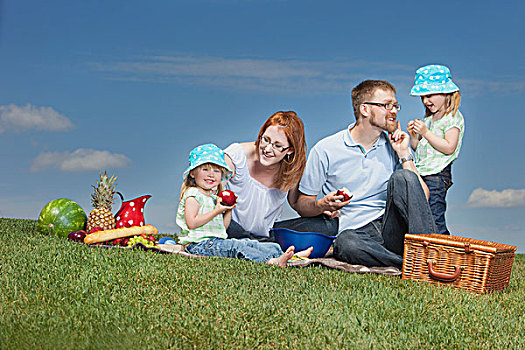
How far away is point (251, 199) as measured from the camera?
252 inches

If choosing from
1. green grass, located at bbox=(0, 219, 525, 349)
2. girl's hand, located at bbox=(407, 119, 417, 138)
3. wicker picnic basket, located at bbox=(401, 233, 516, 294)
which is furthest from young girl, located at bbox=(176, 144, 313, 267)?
girl's hand, located at bbox=(407, 119, 417, 138)

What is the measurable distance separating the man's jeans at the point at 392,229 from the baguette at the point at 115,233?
2463 mm

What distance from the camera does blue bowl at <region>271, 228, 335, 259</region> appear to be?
240 inches

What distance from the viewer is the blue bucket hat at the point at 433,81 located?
6254 millimetres

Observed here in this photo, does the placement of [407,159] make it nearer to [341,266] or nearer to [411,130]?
[411,130]

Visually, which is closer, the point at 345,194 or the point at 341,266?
the point at 341,266

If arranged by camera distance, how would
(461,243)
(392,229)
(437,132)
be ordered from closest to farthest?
1. (461,243)
2. (392,229)
3. (437,132)

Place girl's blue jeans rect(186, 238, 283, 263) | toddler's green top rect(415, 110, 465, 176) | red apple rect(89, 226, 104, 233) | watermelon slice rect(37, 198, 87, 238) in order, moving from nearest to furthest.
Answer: girl's blue jeans rect(186, 238, 283, 263)
toddler's green top rect(415, 110, 465, 176)
red apple rect(89, 226, 104, 233)
watermelon slice rect(37, 198, 87, 238)

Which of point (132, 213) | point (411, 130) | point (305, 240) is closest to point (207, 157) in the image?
point (305, 240)

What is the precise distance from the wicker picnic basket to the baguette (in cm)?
325

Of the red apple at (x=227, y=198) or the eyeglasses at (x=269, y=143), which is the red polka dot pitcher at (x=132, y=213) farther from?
the eyeglasses at (x=269, y=143)

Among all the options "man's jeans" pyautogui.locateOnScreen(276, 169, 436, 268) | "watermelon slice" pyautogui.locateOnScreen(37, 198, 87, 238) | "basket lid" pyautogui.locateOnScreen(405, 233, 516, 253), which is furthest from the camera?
"watermelon slice" pyautogui.locateOnScreen(37, 198, 87, 238)

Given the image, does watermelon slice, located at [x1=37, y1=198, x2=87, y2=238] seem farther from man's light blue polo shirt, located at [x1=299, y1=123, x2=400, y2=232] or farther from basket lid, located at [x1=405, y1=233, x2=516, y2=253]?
basket lid, located at [x1=405, y1=233, x2=516, y2=253]

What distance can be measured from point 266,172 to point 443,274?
234cm
